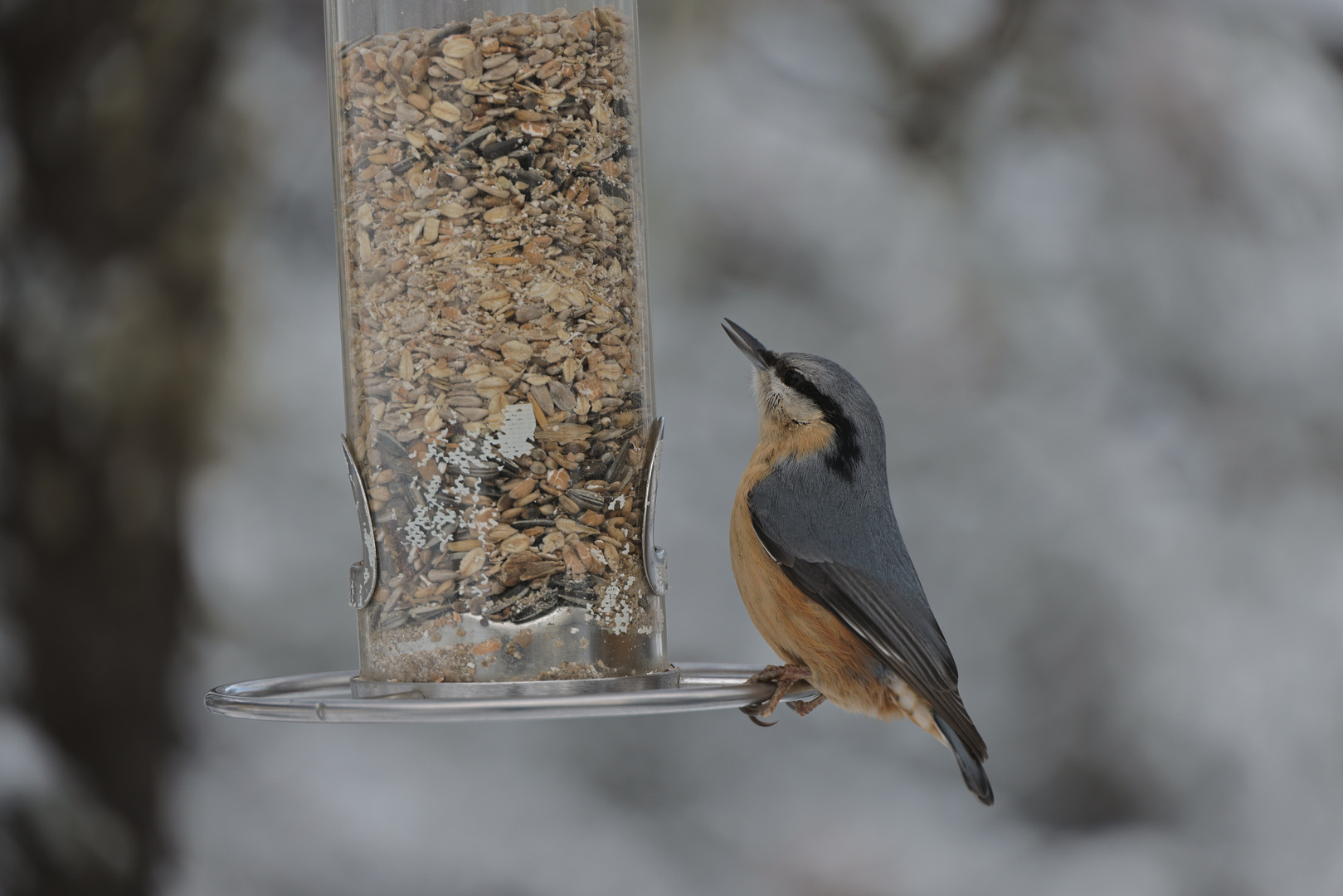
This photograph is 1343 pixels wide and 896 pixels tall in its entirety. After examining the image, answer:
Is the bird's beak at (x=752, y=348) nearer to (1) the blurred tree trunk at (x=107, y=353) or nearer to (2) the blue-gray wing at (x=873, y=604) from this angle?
(2) the blue-gray wing at (x=873, y=604)

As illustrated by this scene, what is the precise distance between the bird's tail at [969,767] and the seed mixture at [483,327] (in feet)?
2.46

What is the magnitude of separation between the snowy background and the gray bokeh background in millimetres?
11

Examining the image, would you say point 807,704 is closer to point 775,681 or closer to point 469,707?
point 775,681

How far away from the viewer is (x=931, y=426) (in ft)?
13.9

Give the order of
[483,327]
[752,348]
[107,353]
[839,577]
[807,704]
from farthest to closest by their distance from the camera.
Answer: [107,353], [752,348], [807,704], [839,577], [483,327]

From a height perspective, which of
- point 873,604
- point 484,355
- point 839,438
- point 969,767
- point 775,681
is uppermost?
point 484,355

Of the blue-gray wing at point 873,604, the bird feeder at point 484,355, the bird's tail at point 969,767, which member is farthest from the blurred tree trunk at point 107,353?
the bird's tail at point 969,767

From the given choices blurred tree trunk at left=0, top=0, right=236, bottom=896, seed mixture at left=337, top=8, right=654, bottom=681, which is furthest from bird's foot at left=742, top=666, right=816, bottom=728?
blurred tree trunk at left=0, top=0, right=236, bottom=896

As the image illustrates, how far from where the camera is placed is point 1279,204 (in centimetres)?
430

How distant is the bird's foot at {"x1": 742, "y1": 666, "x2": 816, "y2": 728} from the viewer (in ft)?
8.76

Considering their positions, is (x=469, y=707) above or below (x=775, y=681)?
above

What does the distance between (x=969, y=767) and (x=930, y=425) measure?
5.61 ft

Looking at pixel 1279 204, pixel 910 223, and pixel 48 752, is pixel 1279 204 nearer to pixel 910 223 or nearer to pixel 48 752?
pixel 910 223

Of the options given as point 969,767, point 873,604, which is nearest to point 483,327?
point 873,604
